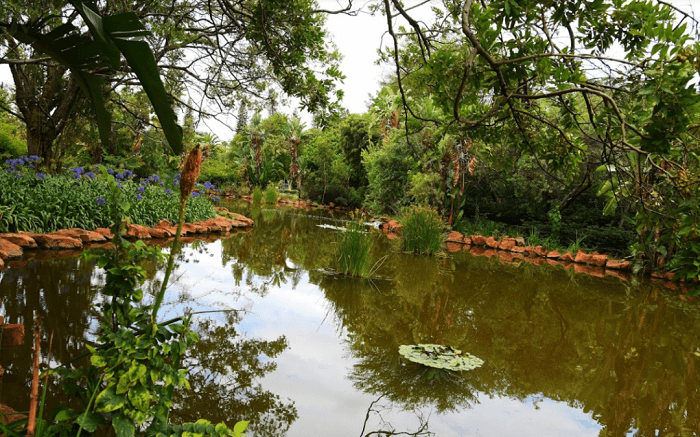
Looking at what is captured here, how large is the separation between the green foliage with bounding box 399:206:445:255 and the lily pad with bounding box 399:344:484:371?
479 cm

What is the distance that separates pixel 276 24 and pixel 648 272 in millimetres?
8026

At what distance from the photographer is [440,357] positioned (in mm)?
3156

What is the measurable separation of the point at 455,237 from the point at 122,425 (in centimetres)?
1065

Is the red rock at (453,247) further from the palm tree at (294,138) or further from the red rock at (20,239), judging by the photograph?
the palm tree at (294,138)

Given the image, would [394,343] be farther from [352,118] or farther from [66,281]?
[352,118]

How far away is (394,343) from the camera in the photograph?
3.54 metres

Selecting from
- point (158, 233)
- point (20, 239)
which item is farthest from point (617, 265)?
point (20, 239)

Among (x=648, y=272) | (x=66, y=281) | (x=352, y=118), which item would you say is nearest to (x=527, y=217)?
(x=648, y=272)

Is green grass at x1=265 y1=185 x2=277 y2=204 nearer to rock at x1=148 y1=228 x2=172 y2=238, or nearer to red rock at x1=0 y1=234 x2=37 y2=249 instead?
rock at x1=148 y1=228 x2=172 y2=238

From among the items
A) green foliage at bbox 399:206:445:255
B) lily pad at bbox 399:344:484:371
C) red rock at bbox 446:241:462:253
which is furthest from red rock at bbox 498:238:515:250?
lily pad at bbox 399:344:484:371

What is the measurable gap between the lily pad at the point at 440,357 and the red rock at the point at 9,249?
12.8ft

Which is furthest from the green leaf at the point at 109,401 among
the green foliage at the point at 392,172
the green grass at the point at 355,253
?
the green foliage at the point at 392,172

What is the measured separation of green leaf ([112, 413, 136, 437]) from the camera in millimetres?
1202

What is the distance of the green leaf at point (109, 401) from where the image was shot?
3.91 feet
